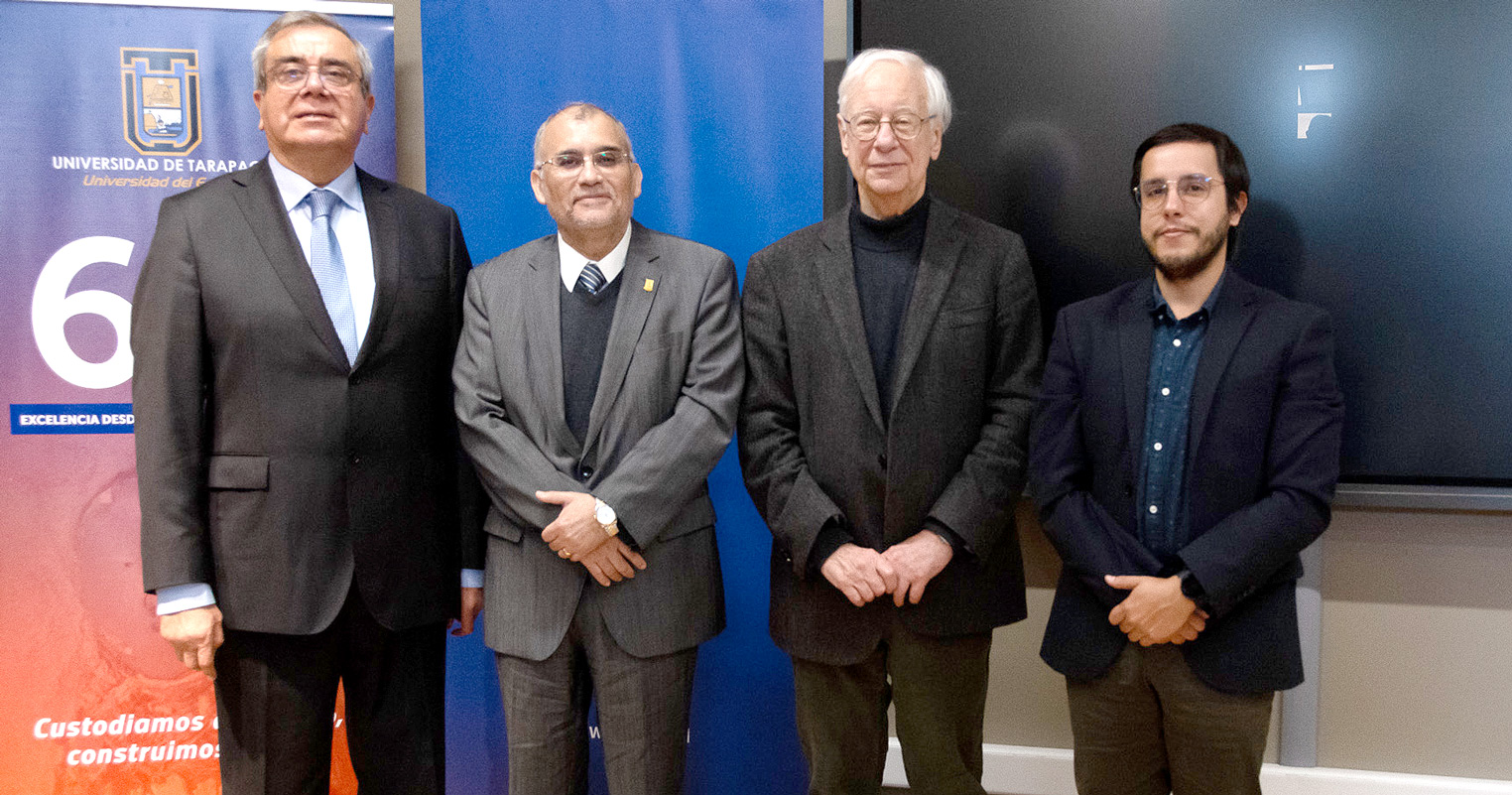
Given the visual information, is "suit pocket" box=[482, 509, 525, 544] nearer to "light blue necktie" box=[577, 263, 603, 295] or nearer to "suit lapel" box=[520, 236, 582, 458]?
"suit lapel" box=[520, 236, 582, 458]

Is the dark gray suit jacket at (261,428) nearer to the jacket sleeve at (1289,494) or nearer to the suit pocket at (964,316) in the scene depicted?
the suit pocket at (964,316)

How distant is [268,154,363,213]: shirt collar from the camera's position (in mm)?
1949

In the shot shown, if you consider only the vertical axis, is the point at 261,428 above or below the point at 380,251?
below

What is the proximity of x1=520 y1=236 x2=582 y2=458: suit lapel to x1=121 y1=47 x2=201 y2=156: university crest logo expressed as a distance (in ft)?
4.61

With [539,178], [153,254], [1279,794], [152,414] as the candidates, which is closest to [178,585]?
[152,414]

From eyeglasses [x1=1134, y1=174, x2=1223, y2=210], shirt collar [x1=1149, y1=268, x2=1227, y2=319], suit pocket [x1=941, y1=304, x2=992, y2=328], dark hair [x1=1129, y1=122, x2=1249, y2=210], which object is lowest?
suit pocket [x1=941, y1=304, x2=992, y2=328]

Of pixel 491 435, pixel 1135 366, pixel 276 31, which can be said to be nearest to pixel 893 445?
pixel 1135 366

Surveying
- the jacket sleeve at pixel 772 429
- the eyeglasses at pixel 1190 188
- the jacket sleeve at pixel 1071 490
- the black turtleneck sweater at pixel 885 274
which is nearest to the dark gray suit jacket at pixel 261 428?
the jacket sleeve at pixel 772 429

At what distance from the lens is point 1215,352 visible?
1762mm

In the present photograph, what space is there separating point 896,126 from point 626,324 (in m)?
0.73

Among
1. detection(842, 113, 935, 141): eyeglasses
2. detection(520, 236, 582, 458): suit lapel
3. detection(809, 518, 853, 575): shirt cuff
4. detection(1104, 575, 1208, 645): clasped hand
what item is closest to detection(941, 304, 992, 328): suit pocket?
detection(842, 113, 935, 141): eyeglasses

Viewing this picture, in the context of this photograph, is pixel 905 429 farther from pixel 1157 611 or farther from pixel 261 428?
pixel 261 428

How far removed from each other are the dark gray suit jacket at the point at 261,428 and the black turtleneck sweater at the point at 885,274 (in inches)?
40.2

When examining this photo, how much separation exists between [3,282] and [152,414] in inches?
51.0
